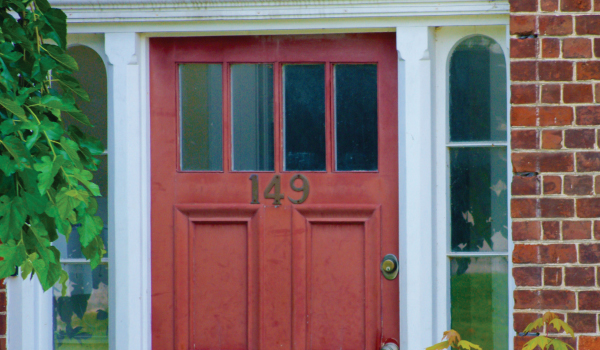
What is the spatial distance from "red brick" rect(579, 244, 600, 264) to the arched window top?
1.86 feet

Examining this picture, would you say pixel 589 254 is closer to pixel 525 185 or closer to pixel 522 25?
pixel 525 185

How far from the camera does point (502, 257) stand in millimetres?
2617

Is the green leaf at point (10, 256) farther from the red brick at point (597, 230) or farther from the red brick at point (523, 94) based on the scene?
the red brick at point (597, 230)

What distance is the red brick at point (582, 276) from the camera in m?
2.34

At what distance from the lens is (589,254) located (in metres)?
2.35

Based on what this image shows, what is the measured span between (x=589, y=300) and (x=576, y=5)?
1.16 metres

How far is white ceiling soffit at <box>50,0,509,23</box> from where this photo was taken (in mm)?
2492

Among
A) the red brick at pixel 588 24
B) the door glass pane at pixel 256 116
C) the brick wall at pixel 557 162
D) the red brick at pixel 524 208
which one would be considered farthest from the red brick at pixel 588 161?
the door glass pane at pixel 256 116

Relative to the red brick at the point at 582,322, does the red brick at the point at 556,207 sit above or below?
above

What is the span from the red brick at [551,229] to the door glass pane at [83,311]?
6.34 feet

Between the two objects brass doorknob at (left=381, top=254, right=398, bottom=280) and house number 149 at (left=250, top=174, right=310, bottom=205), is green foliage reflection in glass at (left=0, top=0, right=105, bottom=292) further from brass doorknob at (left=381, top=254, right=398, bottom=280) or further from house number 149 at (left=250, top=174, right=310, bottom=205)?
brass doorknob at (left=381, top=254, right=398, bottom=280)

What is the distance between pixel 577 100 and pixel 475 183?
54cm

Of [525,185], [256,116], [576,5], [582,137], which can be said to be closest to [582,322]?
[525,185]

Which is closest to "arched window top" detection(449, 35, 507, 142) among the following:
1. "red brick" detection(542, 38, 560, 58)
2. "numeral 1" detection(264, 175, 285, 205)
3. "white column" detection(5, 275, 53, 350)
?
"red brick" detection(542, 38, 560, 58)
